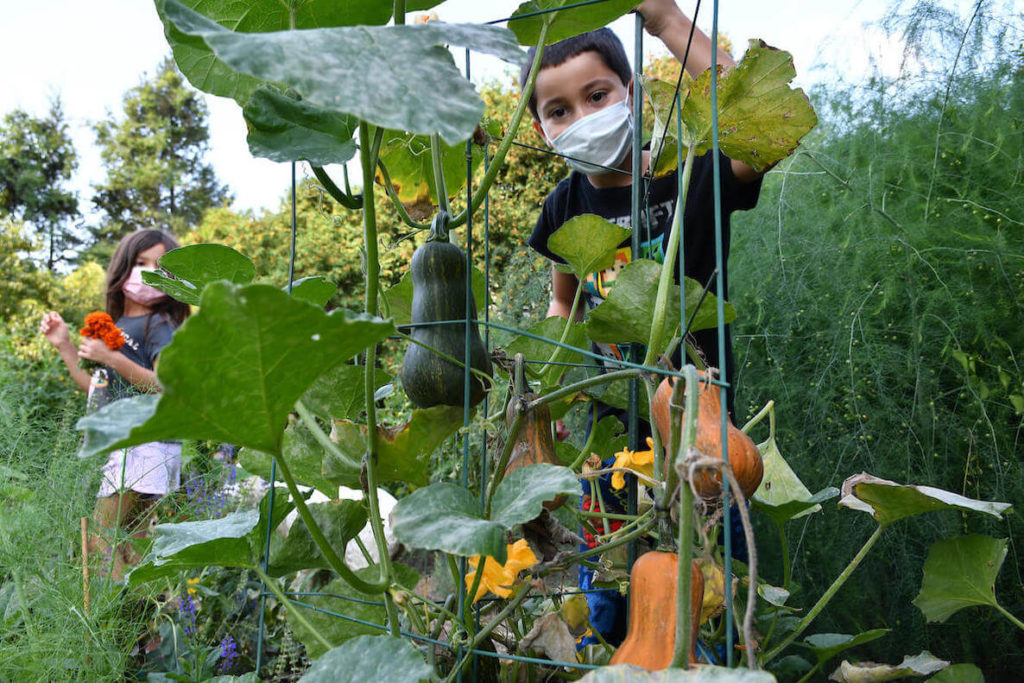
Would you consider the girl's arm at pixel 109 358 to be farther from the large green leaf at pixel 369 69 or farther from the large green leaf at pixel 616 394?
the large green leaf at pixel 369 69

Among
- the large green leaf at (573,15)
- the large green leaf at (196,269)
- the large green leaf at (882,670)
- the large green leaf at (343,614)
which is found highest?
the large green leaf at (573,15)

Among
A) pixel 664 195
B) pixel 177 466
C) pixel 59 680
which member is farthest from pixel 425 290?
pixel 177 466

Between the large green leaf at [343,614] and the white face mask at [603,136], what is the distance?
2.36 feet

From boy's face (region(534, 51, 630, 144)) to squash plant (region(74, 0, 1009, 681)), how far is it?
448 millimetres

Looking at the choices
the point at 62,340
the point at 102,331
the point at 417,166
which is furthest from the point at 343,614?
the point at 62,340

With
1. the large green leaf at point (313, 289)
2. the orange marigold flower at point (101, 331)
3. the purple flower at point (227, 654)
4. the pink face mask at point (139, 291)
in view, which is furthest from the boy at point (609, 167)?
the pink face mask at point (139, 291)

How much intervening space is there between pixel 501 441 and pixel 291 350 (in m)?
0.28

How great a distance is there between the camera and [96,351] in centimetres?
218

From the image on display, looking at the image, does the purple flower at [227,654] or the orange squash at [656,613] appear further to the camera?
→ the purple flower at [227,654]

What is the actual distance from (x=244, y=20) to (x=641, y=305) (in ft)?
1.55

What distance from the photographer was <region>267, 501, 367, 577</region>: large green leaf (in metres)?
0.70

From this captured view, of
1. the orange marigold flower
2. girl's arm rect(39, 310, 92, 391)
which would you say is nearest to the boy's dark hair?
the orange marigold flower

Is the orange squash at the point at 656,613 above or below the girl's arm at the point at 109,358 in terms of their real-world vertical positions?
below

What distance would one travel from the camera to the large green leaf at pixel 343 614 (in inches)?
29.0
